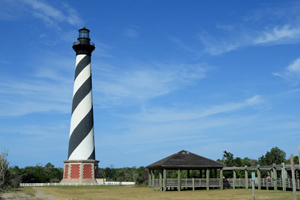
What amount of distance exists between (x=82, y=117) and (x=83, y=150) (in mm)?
4920

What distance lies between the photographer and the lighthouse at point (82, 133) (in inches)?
1950

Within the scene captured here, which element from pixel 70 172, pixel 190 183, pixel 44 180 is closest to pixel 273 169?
pixel 190 183

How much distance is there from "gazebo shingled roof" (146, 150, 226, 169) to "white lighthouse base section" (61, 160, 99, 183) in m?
17.9

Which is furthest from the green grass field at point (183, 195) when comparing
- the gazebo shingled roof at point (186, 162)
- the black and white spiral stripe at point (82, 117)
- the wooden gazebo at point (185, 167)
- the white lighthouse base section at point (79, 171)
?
the black and white spiral stripe at point (82, 117)

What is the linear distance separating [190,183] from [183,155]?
3007mm

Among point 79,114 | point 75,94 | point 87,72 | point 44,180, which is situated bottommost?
point 44,180

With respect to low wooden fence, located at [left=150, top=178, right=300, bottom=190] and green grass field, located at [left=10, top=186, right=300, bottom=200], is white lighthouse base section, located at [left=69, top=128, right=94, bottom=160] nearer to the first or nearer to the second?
low wooden fence, located at [left=150, top=178, right=300, bottom=190]

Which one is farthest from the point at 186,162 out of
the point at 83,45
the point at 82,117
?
the point at 83,45

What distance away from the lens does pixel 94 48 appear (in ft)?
176

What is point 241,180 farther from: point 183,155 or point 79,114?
point 79,114

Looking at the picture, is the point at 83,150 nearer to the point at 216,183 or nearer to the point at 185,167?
the point at 185,167

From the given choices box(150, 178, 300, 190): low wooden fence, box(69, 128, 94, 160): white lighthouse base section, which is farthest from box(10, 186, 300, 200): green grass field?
box(69, 128, 94, 160): white lighthouse base section

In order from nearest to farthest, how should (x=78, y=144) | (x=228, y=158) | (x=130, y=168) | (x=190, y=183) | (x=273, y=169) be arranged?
(x=273, y=169) → (x=190, y=183) → (x=78, y=144) → (x=228, y=158) → (x=130, y=168)

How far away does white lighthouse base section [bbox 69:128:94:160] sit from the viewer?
49.6m
